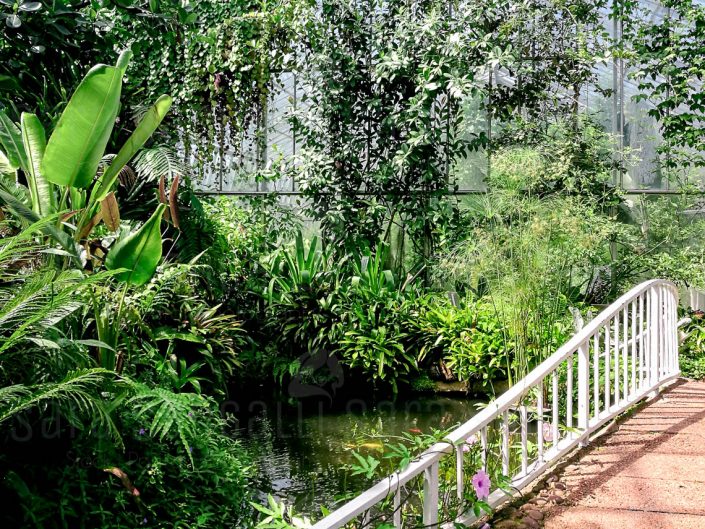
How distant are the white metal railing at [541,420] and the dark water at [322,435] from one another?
20.9 inches

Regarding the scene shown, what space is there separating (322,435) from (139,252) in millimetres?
2302

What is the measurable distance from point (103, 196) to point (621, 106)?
596 cm

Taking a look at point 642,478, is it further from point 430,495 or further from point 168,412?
point 168,412

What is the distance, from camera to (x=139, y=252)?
348cm

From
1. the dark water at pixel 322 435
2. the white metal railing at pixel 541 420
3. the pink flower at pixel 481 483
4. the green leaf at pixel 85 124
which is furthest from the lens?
the dark water at pixel 322 435

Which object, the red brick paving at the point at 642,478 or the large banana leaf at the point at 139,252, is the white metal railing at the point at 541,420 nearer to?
the red brick paving at the point at 642,478

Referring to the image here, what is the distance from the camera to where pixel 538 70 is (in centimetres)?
764

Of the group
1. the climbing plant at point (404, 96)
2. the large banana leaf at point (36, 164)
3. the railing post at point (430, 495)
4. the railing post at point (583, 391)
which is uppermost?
the climbing plant at point (404, 96)

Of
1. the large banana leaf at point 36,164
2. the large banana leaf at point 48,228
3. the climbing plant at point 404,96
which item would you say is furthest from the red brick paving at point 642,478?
the climbing plant at point 404,96

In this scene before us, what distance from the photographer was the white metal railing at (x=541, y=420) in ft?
9.30

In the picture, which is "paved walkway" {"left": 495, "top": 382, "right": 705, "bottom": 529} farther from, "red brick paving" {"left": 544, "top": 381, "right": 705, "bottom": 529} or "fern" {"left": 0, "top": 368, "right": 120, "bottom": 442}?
"fern" {"left": 0, "top": 368, "right": 120, "bottom": 442}

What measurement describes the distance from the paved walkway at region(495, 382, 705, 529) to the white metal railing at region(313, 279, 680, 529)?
0.12m

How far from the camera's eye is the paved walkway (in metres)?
3.14

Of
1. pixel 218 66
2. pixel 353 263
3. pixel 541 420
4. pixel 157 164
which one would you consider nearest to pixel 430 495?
pixel 541 420
